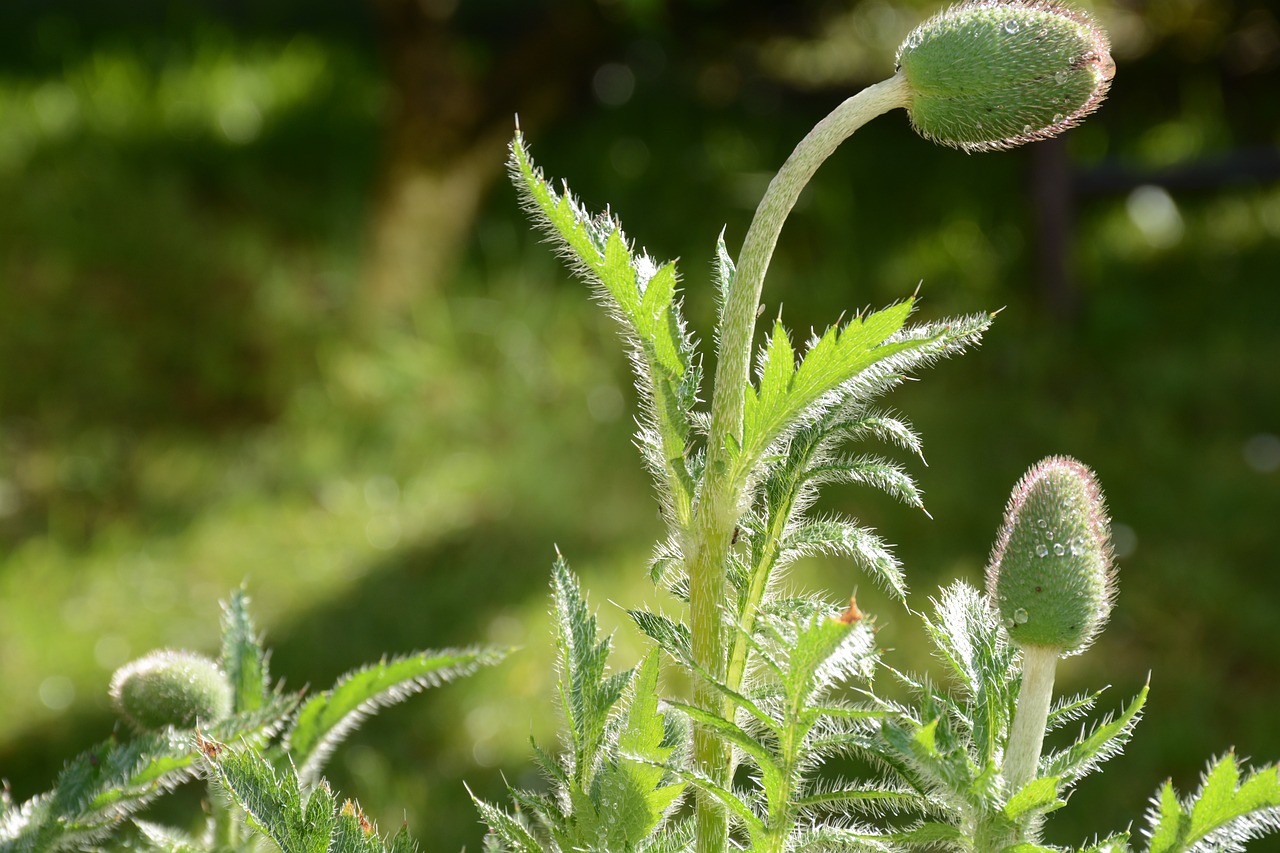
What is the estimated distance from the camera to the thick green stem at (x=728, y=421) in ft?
2.13

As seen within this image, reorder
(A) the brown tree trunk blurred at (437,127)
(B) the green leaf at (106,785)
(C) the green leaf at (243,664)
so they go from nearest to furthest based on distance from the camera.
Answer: (B) the green leaf at (106,785)
(C) the green leaf at (243,664)
(A) the brown tree trunk blurred at (437,127)

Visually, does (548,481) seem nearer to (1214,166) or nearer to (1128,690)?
(1128,690)

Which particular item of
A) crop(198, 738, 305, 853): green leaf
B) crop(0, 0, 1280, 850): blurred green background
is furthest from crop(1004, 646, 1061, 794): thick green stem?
crop(0, 0, 1280, 850): blurred green background

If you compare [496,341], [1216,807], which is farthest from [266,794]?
[496,341]

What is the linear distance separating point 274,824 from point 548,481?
10.1 feet

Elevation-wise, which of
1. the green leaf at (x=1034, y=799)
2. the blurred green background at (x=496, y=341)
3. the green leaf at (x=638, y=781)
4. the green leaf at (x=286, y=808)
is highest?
the blurred green background at (x=496, y=341)

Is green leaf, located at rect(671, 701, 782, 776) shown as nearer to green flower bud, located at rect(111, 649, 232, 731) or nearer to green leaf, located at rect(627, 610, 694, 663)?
green leaf, located at rect(627, 610, 694, 663)

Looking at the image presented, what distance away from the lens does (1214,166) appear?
4.49 metres

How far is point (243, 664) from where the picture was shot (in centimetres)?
91

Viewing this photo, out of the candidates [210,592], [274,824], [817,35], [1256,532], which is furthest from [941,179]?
[274,824]

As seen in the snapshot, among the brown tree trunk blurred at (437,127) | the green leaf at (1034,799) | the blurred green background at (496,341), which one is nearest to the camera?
the green leaf at (1034,799)

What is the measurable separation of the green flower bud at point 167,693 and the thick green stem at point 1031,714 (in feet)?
1.49

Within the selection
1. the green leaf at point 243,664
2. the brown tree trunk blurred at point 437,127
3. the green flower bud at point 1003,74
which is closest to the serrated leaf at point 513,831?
the green leaf at point 243,664

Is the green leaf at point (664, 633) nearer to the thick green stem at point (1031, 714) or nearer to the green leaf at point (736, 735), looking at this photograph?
the green leaf at point (736, 735)
